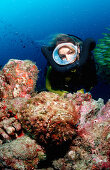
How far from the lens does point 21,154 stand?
76.6 inches

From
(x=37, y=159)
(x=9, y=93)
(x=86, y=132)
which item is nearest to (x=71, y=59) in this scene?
(x=86, y=132)

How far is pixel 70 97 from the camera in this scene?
2.84 m

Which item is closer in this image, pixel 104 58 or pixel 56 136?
pixel 56 136

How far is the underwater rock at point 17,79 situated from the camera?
3.40 meters

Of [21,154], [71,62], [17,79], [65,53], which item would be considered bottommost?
[21,154]

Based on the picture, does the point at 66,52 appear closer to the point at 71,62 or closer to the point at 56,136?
the point at 71,62

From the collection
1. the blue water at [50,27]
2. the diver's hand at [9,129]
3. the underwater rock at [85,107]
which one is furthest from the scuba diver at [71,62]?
the diver's hand at [9,129]

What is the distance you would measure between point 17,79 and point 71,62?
5.18ft

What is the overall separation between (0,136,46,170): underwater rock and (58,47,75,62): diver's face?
6.36ft

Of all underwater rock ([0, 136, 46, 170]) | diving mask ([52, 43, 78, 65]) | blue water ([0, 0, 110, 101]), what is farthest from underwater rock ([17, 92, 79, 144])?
blue water ([0, 0, 110, 101])

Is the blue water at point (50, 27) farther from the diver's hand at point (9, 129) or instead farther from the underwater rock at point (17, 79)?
the diver's hand at point (9, 129)

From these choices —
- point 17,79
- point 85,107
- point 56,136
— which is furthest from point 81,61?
point 17,79

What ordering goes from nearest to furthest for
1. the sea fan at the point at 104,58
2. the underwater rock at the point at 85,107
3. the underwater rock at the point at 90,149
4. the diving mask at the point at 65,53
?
1. the underwater rock at the point at 90,149
2. the underwater rock at the point at 85,107
3. the diving mask at the point at 65,53
4. the sea fan at the point at 104,58

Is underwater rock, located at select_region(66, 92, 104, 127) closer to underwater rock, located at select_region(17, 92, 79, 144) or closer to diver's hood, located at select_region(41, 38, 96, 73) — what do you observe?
underwater rock, located at select_region(17, 92, 79, 144)
